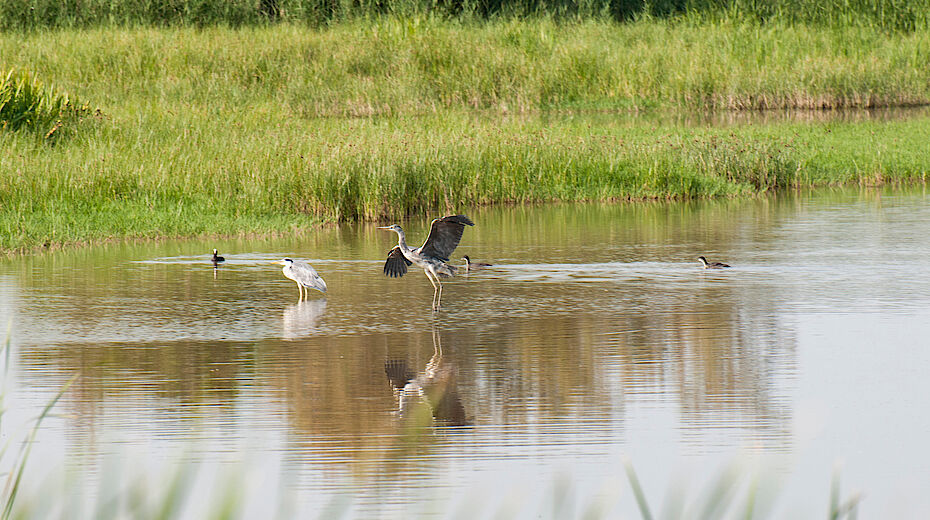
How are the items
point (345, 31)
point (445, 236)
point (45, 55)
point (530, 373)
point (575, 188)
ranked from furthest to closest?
point (345, 31), point (45, 55), point (575, 188), point (445, 236), point (530, 373)

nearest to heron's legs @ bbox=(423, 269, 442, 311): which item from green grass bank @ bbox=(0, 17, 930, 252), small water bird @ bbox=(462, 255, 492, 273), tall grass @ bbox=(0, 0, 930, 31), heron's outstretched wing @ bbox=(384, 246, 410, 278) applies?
heron's outstretched wing @ bbox=(384, 246, 410, 278)

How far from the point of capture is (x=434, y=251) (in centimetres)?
1198

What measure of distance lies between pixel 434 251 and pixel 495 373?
9.64 feet

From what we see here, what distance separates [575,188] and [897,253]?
697cm

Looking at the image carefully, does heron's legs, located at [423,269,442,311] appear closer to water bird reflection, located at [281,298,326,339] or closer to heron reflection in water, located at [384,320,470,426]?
water bird reflection, located at [281,298,326,339]

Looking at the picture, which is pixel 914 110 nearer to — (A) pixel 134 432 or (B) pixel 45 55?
(B) pixel 45 55

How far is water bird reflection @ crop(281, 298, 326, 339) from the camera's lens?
1073cm

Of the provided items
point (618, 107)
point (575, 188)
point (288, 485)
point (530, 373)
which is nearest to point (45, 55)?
point (618, 107)

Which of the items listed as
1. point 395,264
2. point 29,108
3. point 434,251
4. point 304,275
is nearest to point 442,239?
point 434,251

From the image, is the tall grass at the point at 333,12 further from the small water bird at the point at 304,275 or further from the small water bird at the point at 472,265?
the small water bird at the point at 304,275

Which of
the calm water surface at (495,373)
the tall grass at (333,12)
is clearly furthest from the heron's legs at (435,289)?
the tall grass at (333,12)

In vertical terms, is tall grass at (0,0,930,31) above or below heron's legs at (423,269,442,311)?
above

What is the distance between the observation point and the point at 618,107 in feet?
109

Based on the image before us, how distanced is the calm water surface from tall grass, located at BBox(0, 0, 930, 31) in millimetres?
24883
